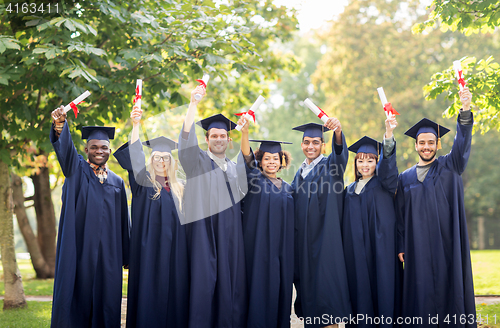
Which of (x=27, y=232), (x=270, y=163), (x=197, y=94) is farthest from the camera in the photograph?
(x=27, y=232)

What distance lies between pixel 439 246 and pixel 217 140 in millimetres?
2488

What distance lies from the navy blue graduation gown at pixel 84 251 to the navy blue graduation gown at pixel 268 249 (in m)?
1.37

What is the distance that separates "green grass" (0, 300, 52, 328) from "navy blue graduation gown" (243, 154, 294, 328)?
10.1 ft

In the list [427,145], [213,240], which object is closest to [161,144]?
[213,240]

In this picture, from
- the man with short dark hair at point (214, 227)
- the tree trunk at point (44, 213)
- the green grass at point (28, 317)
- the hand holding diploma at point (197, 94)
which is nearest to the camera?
the hand holding diploma at point (197, 94)

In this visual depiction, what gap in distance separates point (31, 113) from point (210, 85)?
A: 4244 mm

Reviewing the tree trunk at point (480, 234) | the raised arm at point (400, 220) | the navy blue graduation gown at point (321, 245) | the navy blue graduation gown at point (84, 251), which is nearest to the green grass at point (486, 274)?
the raised arm at point (400, 220)

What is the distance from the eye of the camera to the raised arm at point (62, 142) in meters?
4.17

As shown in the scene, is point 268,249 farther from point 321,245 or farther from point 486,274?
point 486,274

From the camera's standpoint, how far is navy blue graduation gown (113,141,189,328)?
436 centimetres

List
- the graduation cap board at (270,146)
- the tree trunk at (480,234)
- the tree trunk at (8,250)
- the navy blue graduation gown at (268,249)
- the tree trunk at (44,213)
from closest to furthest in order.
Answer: the navy blue graduation gown at (268,249) → the graduation cap board at (270,146) → the tree trunk at (8,250) → the tree trunk at (44,213) → the tree trunk at (480,234)

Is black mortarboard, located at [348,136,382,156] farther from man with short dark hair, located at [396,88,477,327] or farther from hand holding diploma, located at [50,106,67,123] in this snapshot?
hand holding diploma, located at [50,106,67,123]

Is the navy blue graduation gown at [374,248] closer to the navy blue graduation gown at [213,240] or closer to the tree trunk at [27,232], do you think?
the navy blue graduation gown at [213,240]

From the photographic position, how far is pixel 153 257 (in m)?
4.45
